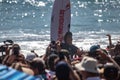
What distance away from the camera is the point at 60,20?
12.6 meters

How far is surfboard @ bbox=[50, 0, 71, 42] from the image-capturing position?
12.3 metres

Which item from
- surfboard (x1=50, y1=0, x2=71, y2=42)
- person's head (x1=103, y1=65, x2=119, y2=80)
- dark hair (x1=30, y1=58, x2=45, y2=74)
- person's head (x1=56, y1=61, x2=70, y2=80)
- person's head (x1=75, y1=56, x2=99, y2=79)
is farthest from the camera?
surfboard (x1=50, y1=0, x2=71, y2=42)

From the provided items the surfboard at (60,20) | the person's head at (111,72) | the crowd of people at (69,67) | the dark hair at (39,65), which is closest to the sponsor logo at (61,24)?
the surfboard at (60,20)

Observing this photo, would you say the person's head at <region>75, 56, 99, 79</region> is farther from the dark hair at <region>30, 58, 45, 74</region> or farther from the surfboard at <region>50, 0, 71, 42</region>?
the surfboard at <region>50, 0, 71, 42</region>

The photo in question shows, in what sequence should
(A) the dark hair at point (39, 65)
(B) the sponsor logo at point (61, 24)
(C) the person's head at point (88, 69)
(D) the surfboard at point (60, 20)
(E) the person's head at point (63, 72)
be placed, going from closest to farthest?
(E) the person's head at point (63, 72) < (C) the person's head at point (88, 69) < (A) the dark hair at point (39, 65) < (B) the sponsor logo at point (61, 24) < (D) the surfboard at point (60, 20)

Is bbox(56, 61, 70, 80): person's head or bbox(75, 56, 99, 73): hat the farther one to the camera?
bbox(75, 56, 99, 73): hat

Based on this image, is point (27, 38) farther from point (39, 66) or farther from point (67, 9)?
point (39, 66)

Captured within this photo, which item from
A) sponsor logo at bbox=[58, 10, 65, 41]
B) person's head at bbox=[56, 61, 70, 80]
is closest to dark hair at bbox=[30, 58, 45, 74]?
person's head at bbox=[56, 61, 70, 80]

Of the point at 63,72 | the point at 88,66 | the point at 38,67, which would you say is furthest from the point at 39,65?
the point at 63,72

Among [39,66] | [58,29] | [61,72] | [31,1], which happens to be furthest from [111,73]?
[31,1]

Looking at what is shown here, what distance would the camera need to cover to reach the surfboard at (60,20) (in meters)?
12.3

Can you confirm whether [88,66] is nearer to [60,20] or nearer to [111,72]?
[111,72]

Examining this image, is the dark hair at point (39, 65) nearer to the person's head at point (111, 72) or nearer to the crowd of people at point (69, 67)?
the crowd of people at point (69, 67)

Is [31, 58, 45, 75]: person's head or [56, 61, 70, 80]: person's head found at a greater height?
[56, 61, 70, 80]: person's head
